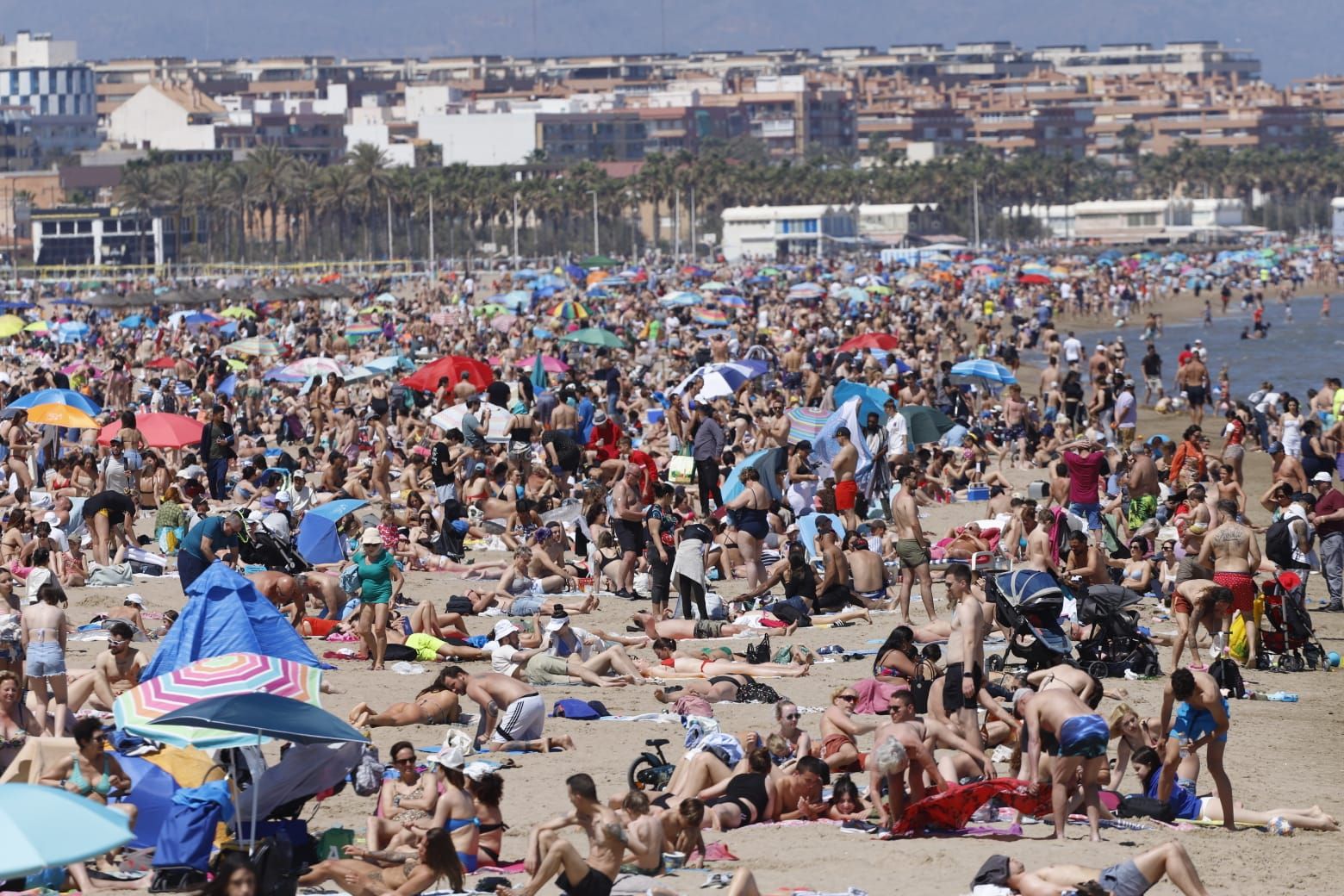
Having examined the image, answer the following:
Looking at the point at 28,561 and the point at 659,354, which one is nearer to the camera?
the point at 28,561

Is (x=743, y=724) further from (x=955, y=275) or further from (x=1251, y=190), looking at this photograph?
(x=1251, y=190)

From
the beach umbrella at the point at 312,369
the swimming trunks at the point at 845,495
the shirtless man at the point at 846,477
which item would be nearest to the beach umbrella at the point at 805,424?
the shirtless man at the point at 846,477

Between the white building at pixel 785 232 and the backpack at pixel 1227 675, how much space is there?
273 ft

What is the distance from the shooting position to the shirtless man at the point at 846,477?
53.7 feet

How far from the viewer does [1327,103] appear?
182 metres

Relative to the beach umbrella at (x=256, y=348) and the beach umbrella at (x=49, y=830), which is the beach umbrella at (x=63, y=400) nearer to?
the beach umbrella at (x=256, y=348)

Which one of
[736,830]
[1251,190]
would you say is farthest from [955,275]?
[1251,190]

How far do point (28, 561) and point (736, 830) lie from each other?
7.62 metres

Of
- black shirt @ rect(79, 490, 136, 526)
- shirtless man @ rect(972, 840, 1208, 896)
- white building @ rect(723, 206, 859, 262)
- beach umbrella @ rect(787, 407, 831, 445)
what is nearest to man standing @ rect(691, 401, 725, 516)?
beach umbrella @ rect(787, 407, 831, 445)

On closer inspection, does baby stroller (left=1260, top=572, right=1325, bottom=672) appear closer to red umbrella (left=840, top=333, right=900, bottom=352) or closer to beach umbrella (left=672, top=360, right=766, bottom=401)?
beach umbrella (left=672, top=360, right=766, bottom=401)

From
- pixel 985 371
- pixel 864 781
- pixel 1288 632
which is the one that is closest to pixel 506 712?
pixel 864 781

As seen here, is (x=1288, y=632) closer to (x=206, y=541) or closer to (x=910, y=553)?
(x=910, y=553)

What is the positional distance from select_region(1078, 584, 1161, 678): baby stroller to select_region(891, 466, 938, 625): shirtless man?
1.58m

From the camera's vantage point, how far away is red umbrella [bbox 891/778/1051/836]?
8594mm
